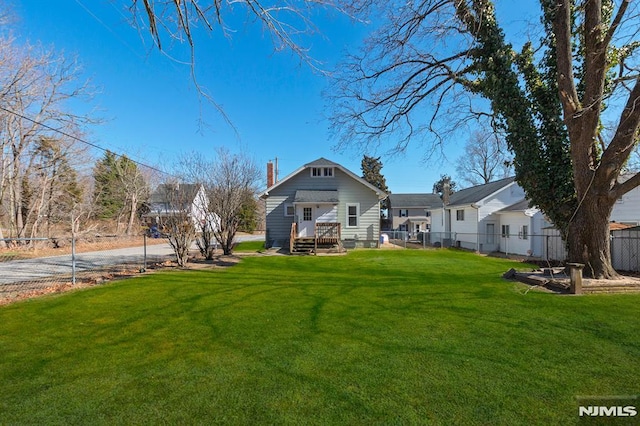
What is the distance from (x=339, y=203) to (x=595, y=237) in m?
13.4

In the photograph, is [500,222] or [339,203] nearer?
[339,203]

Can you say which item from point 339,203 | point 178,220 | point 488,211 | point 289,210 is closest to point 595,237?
point 178,220

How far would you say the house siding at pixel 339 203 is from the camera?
20.0 meters

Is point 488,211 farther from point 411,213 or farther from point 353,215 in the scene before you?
point 411,213

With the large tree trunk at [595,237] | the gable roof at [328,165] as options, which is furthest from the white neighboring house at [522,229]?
the large tree trunk at [595,237]

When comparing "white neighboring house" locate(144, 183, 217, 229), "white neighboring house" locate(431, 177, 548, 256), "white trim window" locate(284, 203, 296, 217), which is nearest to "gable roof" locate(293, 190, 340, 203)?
"white trim window" locate(284, 203, 296, 217)

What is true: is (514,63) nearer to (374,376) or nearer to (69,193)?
(374,376)

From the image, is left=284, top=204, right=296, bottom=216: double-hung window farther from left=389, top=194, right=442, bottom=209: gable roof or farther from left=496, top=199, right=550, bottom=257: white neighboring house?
left=389, top=194, right=442, bottom=209: gable roof

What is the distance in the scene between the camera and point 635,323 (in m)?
4.86

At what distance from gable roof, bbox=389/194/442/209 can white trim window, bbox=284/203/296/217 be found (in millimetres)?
24223

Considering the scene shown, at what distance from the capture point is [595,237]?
786cm

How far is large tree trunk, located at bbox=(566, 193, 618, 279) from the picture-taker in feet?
25.5

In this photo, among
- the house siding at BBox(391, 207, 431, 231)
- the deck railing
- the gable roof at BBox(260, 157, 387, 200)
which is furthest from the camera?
the house siding at BBox(391, 207, 431, 231)

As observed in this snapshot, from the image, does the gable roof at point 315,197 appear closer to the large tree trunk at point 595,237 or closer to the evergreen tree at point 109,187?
the large tree trunk at point 595,237
